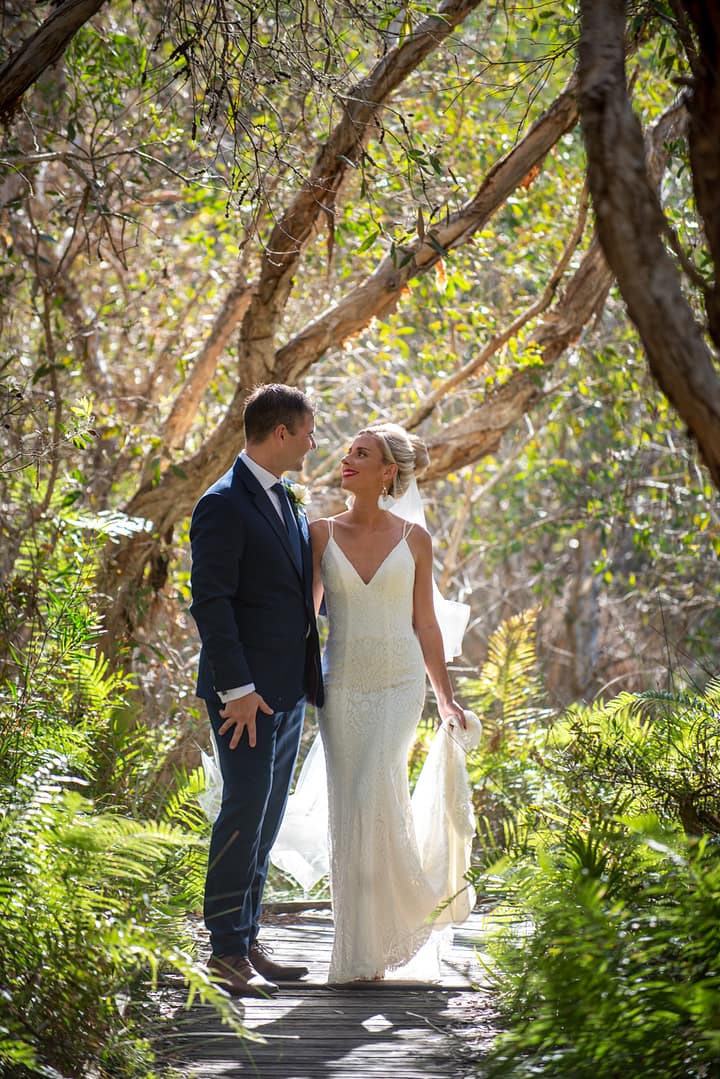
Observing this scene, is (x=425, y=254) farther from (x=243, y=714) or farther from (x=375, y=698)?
(x=243, y=714)

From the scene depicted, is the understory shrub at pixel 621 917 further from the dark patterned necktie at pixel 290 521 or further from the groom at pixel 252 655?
the dark patterned necktie at pixel 290 521

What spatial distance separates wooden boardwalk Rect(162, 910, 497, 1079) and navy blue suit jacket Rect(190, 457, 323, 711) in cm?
116

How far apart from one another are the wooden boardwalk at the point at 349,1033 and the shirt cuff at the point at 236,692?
1.13 m

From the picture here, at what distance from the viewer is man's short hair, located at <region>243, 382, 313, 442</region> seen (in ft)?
16.2

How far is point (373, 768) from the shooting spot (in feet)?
16.7

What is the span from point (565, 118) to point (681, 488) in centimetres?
646

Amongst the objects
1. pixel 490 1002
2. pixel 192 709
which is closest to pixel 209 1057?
pixel 490 1002

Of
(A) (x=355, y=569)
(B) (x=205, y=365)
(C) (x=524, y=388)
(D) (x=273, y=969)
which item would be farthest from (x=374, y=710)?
(B) (x=205, y=365)

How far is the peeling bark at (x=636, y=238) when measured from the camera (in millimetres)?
2703

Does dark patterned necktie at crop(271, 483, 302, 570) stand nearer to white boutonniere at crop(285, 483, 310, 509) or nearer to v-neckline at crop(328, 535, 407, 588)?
white boutonniere at crop(285, 483, 310, 509)

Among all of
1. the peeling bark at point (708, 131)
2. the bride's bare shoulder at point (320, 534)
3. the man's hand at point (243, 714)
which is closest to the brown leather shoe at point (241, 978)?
the man's hand at point (243, 714)

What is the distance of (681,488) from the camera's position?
40.9 feet

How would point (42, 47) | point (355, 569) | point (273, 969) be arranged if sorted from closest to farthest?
point (42, 47), point (273, 969), point (355, 569)

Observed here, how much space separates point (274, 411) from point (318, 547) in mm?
730
